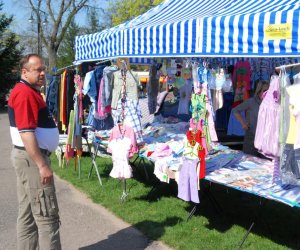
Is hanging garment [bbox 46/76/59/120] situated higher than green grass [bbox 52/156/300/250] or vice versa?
hanging garment [bbox 46/76/59/120]

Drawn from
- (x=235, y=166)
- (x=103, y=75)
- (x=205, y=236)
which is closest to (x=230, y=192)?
(x=235, y=166)

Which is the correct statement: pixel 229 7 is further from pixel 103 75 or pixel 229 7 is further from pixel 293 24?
pixel 103 75

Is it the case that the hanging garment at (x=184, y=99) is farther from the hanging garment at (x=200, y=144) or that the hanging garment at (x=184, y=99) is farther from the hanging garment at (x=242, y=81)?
the hanging garment at (x=200, y=144)

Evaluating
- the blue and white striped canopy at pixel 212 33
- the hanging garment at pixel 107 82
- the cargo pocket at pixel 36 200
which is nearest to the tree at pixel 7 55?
the hanging garment at pixel 107 82

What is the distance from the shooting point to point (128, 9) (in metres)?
35.9

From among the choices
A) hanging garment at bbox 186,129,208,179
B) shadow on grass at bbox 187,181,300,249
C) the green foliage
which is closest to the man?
hanging garment at bbox 186,129,208,179

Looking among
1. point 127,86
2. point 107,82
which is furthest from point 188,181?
point 107,82

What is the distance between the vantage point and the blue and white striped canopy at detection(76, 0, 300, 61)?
3842 mm

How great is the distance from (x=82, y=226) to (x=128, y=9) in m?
32.2

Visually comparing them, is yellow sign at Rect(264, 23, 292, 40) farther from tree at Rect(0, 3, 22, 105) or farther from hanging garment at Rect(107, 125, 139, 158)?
tree at Rect(0, 3, 22, 105)

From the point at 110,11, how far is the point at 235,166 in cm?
3482

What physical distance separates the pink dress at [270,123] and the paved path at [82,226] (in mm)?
1492

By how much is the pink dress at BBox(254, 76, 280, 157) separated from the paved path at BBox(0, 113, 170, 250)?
149cm

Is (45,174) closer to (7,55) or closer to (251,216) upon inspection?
(251,216)
